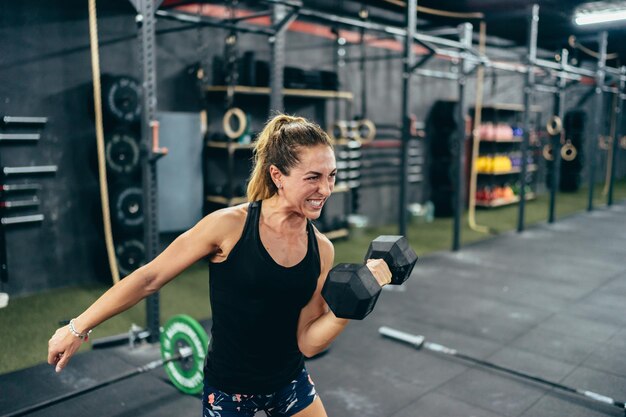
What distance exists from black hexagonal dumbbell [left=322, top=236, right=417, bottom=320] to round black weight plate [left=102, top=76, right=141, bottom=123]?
306 centimetres

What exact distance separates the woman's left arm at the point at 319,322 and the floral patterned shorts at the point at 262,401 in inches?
4.6

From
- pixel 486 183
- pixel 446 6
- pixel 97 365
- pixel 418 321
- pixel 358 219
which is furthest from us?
pixel 486 183

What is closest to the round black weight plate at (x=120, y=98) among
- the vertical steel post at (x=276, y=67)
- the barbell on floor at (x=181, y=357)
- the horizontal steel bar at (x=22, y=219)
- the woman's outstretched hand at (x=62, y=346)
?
the horizontal steel bar at (x=22, y=219)

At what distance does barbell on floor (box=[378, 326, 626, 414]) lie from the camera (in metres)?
2.33

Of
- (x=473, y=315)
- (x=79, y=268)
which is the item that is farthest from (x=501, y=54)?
(x=79, y=268)

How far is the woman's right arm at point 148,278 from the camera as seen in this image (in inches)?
45.1

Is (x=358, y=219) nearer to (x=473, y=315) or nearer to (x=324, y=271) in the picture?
(x=473, y=315)

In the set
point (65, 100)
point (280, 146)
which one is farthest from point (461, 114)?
point (280, 146)

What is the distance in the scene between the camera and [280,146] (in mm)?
1188

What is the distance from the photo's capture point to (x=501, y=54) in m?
8.98

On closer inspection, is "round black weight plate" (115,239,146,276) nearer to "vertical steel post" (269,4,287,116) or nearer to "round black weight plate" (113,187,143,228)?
"round black weight plate" (113,187,143,228)

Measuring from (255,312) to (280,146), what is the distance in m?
0.39

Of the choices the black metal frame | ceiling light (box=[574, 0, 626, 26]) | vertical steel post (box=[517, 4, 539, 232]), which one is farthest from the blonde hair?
ceiling light (box=[574, 0, 626, 26])

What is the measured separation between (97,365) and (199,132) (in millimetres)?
2315
